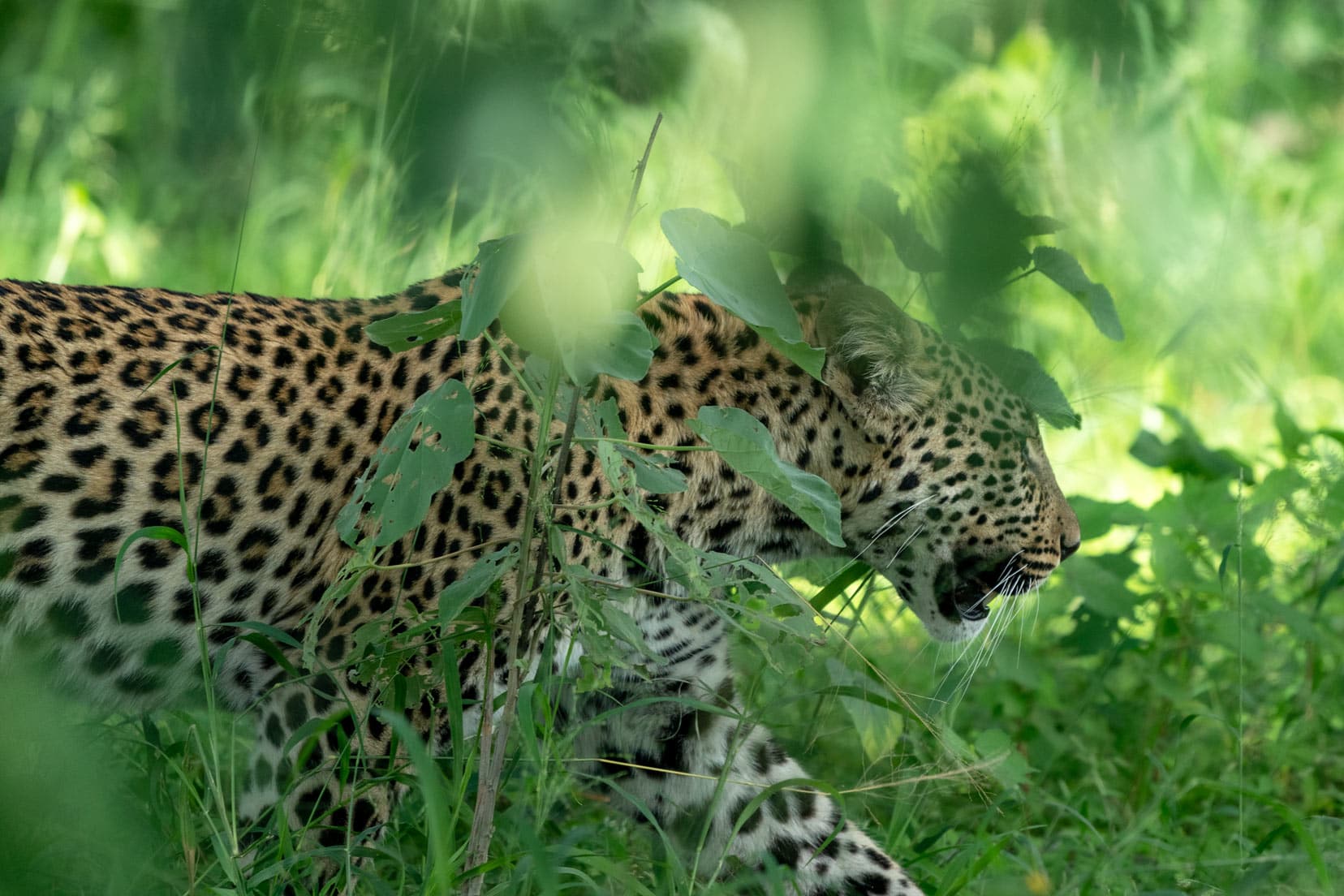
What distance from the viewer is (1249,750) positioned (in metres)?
4.15

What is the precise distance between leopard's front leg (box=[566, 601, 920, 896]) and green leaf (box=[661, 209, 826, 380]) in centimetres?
178

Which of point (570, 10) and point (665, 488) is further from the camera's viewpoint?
point (665, 488)

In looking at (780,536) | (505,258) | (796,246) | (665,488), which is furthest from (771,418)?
(796,246)

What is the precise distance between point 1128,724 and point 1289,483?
86 centimetres

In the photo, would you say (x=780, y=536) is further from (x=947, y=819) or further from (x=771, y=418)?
(x=947, y=819)

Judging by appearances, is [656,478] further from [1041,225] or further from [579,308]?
[1041,225]

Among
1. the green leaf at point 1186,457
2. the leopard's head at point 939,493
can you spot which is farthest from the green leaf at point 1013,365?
the green leaf at point 1186,457

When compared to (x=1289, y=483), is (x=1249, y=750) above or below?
below

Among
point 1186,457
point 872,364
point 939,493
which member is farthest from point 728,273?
point 1186,457

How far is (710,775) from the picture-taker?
347cm

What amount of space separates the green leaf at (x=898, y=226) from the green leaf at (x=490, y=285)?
83 cm

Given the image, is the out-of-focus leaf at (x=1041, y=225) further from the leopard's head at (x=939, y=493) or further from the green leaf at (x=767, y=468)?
the leopard's head at (x=939, y=493)

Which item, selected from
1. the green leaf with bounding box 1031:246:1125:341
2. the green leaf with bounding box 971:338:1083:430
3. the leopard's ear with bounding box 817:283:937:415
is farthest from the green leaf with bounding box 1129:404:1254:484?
the green leaf with bounding box 971:338:1083:430

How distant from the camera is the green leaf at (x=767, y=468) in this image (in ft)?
6.66
